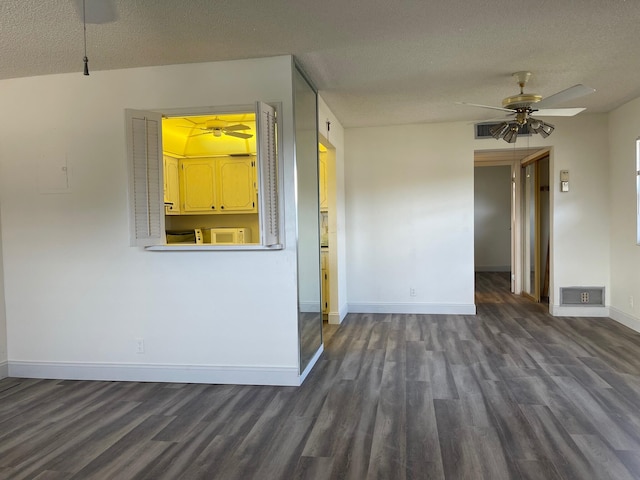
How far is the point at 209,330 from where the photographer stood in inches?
142

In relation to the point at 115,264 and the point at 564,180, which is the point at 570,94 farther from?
the point at 115,264

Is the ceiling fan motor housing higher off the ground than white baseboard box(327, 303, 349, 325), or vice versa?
the ceiling fan motor housing

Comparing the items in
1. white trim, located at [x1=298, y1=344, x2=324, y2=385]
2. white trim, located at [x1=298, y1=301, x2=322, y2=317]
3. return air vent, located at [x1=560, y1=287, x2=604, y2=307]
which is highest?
white trim, located at [x1=298, y1=301, x2=322, y2=317]

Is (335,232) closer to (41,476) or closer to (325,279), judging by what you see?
(325,279)

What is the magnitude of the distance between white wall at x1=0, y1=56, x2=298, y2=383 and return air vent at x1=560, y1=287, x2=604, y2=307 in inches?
159

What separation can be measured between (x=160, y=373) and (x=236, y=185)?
2975 millimetres

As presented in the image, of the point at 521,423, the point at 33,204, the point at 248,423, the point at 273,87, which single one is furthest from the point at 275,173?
the point at 521,423

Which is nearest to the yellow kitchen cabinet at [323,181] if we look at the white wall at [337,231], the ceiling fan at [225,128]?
the white wall at [337,231]

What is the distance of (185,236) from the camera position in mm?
6086

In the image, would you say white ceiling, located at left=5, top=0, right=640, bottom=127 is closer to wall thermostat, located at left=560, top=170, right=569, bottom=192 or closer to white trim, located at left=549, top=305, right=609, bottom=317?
wall thermostat, located at left=560, top=170, right=569, bottom=192

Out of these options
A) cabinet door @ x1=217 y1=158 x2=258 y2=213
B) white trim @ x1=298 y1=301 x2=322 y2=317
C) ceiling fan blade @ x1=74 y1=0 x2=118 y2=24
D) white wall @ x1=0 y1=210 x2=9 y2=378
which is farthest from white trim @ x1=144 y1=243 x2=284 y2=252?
cabinet door @ x1=217 y1=158 x2=258 y2=213

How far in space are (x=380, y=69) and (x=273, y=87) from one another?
96cm

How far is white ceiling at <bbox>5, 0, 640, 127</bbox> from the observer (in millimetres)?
2646

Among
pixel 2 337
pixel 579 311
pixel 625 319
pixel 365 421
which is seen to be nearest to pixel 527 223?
pixel 579 311
